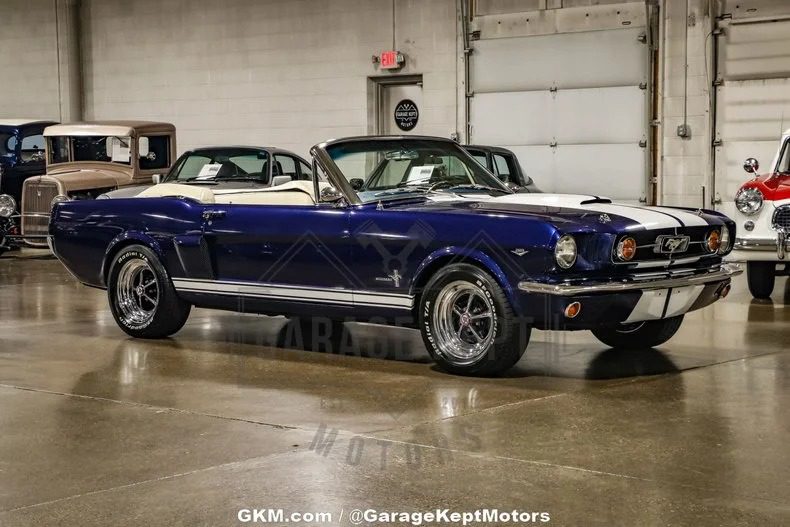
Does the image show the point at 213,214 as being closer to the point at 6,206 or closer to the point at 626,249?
the point at 626,249

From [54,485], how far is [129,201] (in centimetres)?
447

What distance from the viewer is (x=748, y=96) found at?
55.6 ft

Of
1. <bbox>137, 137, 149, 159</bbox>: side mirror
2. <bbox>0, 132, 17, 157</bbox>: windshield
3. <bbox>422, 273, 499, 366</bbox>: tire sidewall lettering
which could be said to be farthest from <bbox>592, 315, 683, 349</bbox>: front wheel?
<bbox>0, 132, 17, 157</bbox>: windshield

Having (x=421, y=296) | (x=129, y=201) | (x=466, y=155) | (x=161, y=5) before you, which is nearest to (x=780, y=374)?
(x=421, y=296)

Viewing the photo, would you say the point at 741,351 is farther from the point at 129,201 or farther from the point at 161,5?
the point at 161,5

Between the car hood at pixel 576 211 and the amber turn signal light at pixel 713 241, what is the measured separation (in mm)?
72

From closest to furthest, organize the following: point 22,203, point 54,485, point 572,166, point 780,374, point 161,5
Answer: point 54,485, point 780,374, point 22,203, point 572,166, point 161,5

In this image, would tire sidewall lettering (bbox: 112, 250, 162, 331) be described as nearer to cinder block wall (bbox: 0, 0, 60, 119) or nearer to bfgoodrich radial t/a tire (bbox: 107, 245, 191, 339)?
bfgoodrich radial t/a tire (bbox: 107, 245, 191, 339)

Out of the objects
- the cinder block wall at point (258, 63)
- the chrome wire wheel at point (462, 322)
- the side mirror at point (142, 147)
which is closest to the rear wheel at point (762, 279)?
the chrome wire wheel at point (462, 322)

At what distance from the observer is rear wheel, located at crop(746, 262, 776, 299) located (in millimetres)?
11523

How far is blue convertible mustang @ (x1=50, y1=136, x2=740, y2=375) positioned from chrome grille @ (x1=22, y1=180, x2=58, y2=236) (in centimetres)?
739

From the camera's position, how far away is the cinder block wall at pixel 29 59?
24.0 meters

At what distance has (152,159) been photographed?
56.2ft

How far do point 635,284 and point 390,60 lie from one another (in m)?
13.5
